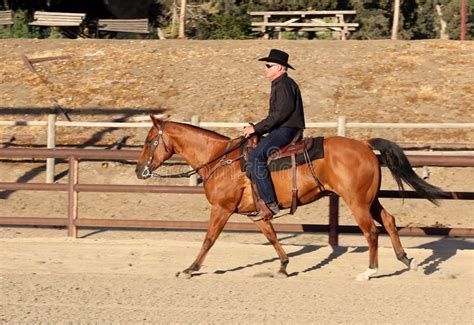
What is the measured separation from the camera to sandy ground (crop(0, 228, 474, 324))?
25.9 ft

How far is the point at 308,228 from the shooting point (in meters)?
11.7

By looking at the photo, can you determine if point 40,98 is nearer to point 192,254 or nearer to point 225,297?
point 192,254

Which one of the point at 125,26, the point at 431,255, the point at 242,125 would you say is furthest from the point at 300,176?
the point at 125,26

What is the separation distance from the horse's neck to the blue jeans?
57 cm

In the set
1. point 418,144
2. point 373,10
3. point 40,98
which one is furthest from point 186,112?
point 373,10

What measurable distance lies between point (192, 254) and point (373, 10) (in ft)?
113

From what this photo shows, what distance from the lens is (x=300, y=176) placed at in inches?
388

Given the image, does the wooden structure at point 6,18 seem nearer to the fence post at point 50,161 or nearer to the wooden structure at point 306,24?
the wooden structure at point 306,24

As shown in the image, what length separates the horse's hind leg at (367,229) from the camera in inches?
384

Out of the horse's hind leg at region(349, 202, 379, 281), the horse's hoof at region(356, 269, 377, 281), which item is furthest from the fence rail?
the horse's hoof at region(356, 269, 377, 281)

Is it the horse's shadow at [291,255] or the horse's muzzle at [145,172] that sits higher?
the horse's muzzle at [145,172]

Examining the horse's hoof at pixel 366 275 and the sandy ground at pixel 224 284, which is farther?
the horse's hoof at pixel 366 275

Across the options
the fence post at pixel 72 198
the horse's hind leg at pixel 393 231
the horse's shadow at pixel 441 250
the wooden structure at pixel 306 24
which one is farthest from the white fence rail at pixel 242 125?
the wooden structure at pixel 306 24

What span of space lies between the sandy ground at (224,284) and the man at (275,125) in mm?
1001
